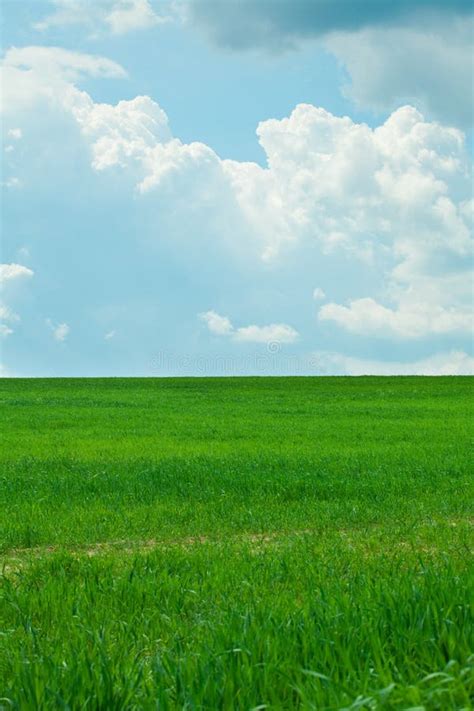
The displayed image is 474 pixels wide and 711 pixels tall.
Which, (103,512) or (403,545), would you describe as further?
(103,512)

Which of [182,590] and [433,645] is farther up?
[433,645]

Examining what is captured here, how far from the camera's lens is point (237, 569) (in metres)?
9.21

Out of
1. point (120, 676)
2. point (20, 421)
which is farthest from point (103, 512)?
point (20, 421)

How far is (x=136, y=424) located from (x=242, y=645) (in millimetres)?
28438

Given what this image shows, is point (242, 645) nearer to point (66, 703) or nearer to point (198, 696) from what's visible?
point (198, 696)

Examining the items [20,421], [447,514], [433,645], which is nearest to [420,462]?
[447,514]

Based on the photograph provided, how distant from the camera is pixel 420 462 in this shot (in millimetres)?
19812

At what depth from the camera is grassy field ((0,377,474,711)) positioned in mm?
4523

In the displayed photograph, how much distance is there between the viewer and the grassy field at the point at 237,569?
14.8ft

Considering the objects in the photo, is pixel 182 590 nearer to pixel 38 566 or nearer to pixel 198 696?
pixel 38 566

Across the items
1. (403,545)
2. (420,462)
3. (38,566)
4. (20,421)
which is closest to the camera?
(38,566)

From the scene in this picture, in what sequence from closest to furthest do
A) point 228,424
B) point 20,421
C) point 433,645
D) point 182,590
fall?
point 433,645 < point 182,590 < point 228,424 < point 20,421

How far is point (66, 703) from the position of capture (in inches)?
165

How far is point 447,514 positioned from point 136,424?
2083cm
